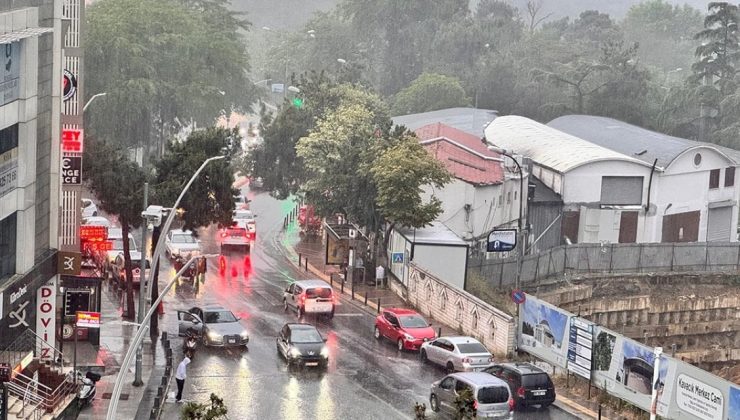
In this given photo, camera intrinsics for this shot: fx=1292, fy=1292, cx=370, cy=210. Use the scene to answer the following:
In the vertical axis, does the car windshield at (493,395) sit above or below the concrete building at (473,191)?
below

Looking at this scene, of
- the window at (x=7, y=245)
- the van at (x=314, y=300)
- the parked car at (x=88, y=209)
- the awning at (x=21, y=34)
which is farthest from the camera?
the parked car at (x=88, y=209)

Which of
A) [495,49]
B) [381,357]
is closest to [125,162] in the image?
[381,357]

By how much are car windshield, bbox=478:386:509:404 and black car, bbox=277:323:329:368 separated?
9.98 metres

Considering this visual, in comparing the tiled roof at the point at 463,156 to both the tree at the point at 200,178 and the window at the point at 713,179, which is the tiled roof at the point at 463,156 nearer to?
the window at the point at 713,179

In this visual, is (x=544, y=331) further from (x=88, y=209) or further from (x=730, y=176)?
(x=730, y=176)

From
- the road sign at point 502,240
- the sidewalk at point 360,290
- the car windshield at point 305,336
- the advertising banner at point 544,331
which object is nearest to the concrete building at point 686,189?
the road sign at point 502,240

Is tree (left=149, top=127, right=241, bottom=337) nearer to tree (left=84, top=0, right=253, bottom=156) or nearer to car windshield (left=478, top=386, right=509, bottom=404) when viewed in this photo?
car windshield (left=478, top=386, right=509, bottom=404)

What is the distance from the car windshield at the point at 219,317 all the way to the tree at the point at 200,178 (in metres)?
4.98

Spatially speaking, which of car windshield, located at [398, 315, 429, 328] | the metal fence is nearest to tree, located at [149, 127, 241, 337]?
car windshield, located at [398, 315, 429, 328]

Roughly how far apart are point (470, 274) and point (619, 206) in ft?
70.7

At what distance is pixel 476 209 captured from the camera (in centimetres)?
7738

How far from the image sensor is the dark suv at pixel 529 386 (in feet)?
146

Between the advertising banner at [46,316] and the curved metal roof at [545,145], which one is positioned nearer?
the advertising banner at [46,316]

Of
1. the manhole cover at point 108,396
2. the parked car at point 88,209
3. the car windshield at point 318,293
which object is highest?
the parked car at point 88,209
